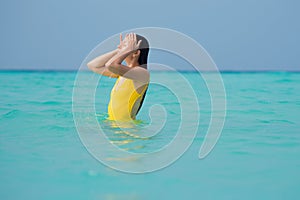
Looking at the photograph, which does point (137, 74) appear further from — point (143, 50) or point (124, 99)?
point (124, 99)

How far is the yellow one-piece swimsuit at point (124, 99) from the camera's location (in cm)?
285

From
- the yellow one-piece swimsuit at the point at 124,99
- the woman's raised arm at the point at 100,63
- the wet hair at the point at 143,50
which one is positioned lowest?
the yellow one-piece swimsuit at the point at 124,99

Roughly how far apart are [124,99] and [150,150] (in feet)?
1.99

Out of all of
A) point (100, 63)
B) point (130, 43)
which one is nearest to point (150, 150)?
point (130, 43)

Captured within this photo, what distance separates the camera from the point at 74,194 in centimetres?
167

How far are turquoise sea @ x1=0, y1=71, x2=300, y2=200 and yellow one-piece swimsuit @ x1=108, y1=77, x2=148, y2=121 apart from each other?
103 mm

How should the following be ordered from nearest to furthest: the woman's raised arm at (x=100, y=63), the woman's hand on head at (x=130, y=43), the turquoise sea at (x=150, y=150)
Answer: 1. the turquoise sea at (x=150, y=150)
2. the woman's hand on head at (x=130, y=43)
3. the woman's raised arm at (x=100, y=63)

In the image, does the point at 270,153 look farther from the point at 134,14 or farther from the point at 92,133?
the point at 134,14

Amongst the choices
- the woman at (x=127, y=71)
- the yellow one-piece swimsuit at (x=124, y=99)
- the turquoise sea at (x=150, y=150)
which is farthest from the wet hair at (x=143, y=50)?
the turquoise sea at (x=150, y=150)

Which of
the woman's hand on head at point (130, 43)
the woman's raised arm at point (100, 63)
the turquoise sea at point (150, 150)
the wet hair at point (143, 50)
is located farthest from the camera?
the woman's raised arm at point (100, 63)

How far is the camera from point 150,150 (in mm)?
2350

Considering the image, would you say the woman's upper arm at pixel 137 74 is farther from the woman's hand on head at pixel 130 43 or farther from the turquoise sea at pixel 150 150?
the turquoise sea at pixel 150 150

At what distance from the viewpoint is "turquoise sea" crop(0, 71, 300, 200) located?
1.71 m

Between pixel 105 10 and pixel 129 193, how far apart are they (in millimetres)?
7779
